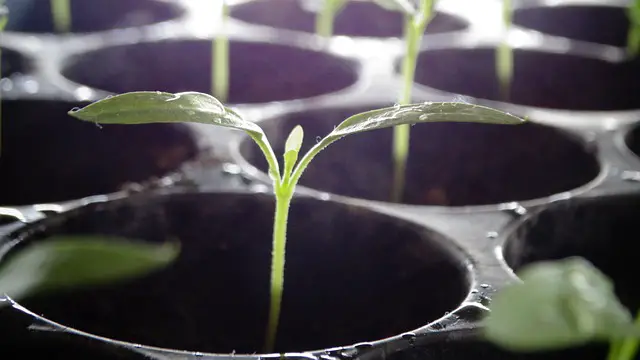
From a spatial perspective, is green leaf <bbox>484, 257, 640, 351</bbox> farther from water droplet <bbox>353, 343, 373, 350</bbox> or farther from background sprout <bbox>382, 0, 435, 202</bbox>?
background sprout <bbox>382, 0, 435, 202</bbox>

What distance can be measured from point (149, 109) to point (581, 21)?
1566 mm

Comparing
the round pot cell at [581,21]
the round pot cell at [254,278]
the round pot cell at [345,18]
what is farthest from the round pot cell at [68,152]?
the round pot cell at [581,21]

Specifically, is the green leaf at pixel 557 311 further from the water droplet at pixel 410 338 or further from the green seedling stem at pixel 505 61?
the green seedling stem at pixel 505 61

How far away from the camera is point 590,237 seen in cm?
78

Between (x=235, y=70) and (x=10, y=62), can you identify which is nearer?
(x=10, y=62)

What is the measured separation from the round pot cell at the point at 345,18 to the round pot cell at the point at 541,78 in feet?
0.98

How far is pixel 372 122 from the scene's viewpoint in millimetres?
422

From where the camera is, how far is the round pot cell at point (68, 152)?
95 cm

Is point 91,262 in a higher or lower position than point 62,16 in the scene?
lower

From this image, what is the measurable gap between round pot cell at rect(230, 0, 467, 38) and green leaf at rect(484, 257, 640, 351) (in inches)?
56.8

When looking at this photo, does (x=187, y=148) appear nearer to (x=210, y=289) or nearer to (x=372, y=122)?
(x=210, y=289)

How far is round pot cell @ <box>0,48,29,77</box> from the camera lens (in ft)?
3.71

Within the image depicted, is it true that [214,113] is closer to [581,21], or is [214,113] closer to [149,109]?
[149,109]

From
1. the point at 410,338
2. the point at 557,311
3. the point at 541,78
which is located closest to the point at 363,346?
the point at 410,338
